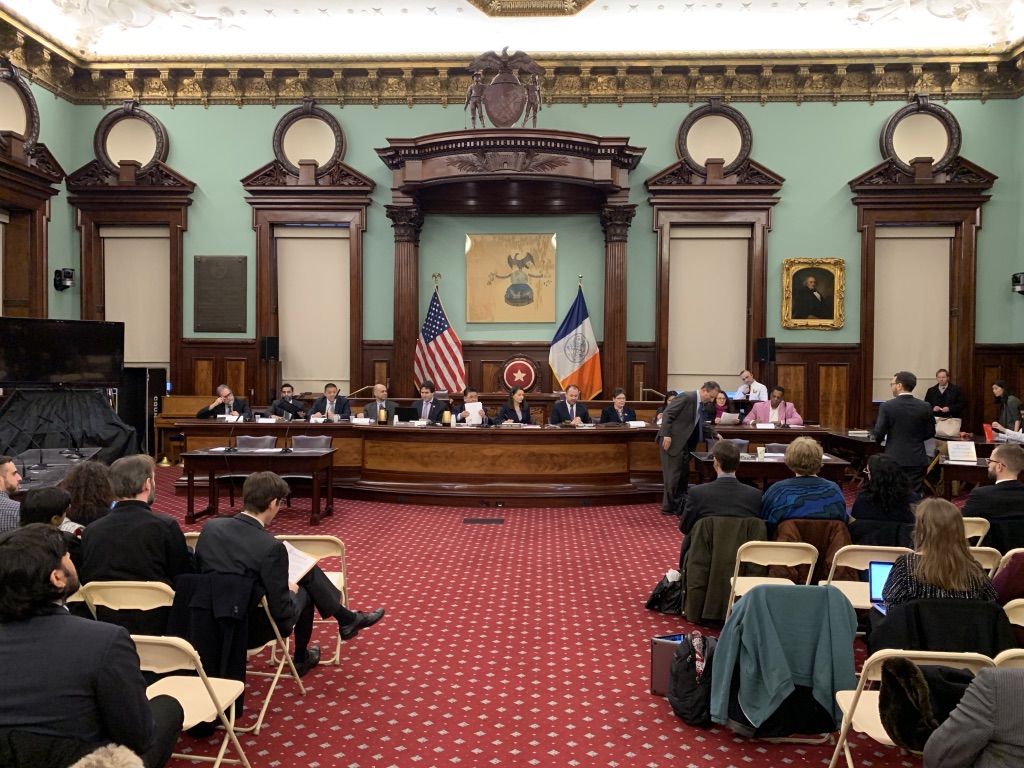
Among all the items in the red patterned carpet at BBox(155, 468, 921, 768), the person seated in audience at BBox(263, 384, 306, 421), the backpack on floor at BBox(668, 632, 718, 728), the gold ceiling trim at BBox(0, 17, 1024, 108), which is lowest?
the red patterned carpet at BBox(155, 468, 921, 768)

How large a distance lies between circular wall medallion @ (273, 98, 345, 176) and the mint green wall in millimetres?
194

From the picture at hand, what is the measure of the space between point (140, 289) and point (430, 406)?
620 cm

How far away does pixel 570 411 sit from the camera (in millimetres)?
10195

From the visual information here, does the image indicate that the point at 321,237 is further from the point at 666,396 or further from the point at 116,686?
the point at 116,686

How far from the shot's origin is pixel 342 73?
503 inches

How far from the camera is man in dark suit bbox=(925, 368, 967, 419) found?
11195mm

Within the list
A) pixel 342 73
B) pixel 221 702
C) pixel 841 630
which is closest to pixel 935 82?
pixel 342 73

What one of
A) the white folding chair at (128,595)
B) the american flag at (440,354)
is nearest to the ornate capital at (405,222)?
the american flag at (440,354)

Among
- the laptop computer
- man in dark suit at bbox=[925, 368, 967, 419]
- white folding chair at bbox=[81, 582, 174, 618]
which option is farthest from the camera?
man in dark suit at bbox=[925, 368, 967, 419]

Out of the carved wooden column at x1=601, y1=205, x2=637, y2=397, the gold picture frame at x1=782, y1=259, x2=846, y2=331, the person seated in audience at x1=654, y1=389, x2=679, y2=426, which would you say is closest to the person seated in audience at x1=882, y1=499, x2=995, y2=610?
the person seated in audience at x1=654, y1=389, x2=679, y2=426

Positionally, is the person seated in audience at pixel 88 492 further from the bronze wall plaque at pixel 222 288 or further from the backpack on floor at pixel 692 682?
the bronze wall plaque at pixel 222 288

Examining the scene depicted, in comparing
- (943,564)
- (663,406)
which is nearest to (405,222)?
(663,406)

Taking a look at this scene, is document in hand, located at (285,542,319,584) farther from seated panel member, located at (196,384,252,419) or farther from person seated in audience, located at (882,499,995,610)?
seated panel member, located at (196,384,252,419)

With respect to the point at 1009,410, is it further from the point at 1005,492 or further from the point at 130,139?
the point at 130,139
